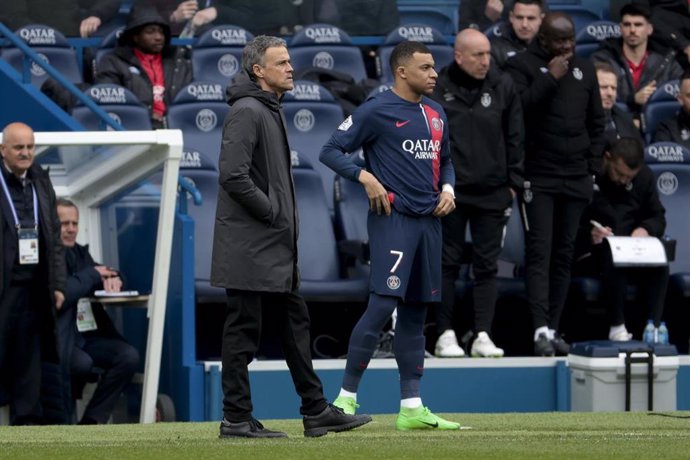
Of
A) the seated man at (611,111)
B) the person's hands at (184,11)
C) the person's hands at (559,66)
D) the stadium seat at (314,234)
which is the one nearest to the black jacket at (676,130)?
the seated man at (611,111)

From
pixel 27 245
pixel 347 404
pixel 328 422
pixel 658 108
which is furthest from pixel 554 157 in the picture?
pixel 328 422

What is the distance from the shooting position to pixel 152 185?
37.4 feet

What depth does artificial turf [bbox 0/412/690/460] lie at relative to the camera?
7074 mm

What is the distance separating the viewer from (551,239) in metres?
11.7

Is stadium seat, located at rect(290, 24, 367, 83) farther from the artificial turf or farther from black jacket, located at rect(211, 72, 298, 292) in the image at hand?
black jacket, located at rect(211, 72, 298, 292)

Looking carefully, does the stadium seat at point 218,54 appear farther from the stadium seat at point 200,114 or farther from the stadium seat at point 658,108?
the stadium seat at point 658,108

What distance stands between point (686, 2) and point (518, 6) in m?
2.61

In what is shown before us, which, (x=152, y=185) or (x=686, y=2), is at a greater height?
(x=686, y=2)

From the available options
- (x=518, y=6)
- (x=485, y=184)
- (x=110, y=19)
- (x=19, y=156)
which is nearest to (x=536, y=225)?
(x=485, y=184)

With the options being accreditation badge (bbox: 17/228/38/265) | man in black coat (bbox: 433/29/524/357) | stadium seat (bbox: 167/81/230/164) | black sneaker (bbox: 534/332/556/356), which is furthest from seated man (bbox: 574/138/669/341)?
accreditation badge (bbox: 17/228/38/265)

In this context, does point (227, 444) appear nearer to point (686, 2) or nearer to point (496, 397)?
point (496, 397)

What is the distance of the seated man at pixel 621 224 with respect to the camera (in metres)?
11.9

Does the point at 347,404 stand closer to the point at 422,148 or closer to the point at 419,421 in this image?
the point at 419,421

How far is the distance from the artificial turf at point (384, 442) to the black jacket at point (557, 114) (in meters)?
2.67
